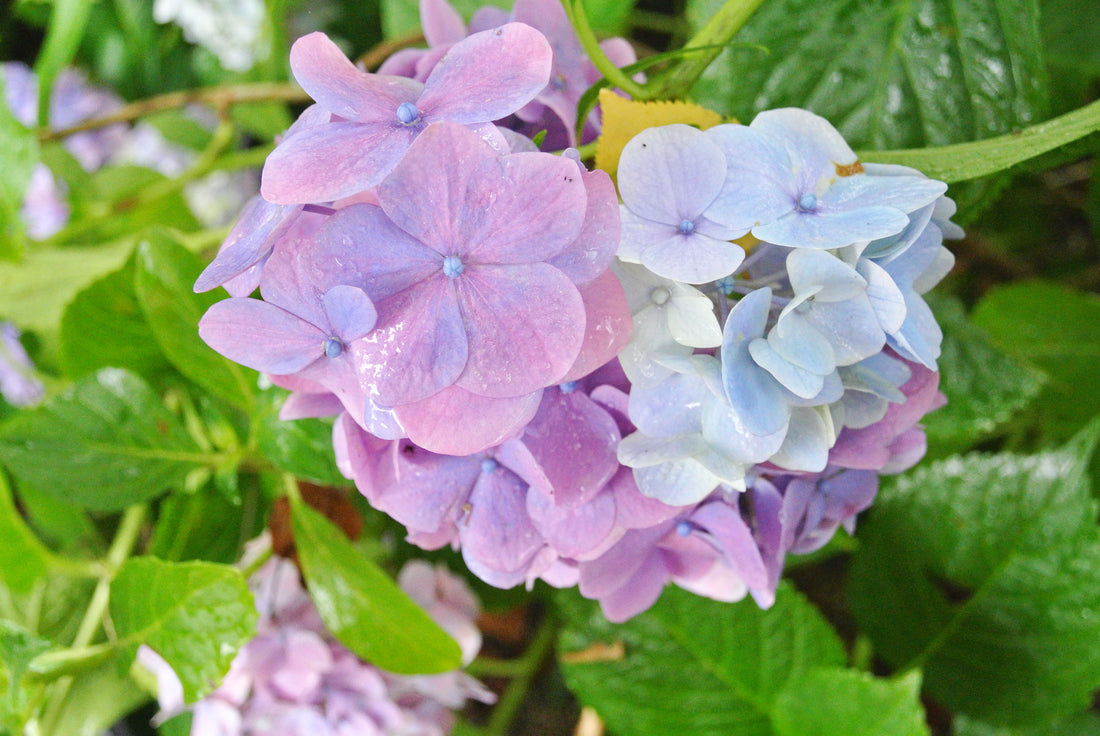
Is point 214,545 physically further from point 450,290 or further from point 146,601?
point 450,290

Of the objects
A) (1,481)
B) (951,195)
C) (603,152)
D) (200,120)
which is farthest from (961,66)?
(200,120)

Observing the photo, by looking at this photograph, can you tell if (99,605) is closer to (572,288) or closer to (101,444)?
(101,444)

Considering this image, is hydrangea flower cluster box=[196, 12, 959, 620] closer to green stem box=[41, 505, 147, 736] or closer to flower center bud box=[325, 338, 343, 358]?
flower center bud box=[325, 338, 343, 358]

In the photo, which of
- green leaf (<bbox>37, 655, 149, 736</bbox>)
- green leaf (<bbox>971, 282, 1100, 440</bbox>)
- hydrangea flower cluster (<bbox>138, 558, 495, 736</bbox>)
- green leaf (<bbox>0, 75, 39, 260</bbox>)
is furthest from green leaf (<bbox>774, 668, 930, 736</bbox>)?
green leaf (<bbox>0, 75, 39, 260</bbox>)

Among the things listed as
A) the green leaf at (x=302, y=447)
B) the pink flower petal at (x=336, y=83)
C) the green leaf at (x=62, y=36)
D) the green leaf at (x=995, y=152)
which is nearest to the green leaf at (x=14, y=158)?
the green leaf at (x=62, y=36)

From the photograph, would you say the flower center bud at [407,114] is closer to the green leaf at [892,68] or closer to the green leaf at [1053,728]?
the green leaf at [892,68]
